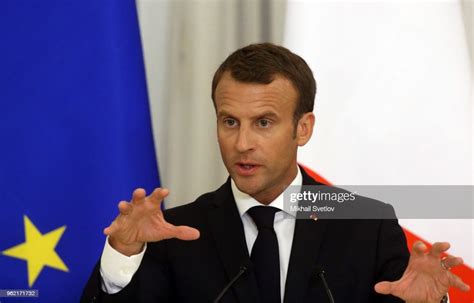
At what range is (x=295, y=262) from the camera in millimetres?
2043

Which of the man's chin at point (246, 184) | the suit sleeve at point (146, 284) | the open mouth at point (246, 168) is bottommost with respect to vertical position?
the suit sleeve at point (146, 284)

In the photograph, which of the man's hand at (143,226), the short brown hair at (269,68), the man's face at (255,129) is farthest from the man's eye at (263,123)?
the man's hand at (143,226)

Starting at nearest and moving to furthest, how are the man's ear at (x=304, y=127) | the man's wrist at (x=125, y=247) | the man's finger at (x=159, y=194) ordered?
the man's finger at (x=159, y=194) → the man's wrist at (x=125, y=247) → the man's ear at (x=304, y=127)

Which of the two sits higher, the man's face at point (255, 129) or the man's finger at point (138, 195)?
the man's face at point (255, 129)

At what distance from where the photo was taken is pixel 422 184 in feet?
8.98

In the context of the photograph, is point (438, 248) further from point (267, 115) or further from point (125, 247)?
point (125, 247)

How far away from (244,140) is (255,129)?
0.10 meters

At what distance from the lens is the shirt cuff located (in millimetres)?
1915

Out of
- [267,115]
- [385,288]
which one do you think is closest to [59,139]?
[267,115]

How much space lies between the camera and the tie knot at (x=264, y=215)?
6.88 ft

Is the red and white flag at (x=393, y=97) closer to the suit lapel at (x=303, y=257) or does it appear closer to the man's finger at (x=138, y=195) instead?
the suit lapel at (x=303, y=257)

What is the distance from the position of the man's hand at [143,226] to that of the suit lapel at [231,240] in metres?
0.23

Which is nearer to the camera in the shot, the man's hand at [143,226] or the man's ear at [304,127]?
the man's hand at [143,226]

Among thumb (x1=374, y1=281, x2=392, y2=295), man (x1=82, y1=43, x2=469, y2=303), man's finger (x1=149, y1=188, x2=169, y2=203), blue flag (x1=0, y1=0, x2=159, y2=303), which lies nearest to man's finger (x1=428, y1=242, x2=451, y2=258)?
thumb (x1=374, y1=281, x2=392, y2=295)
